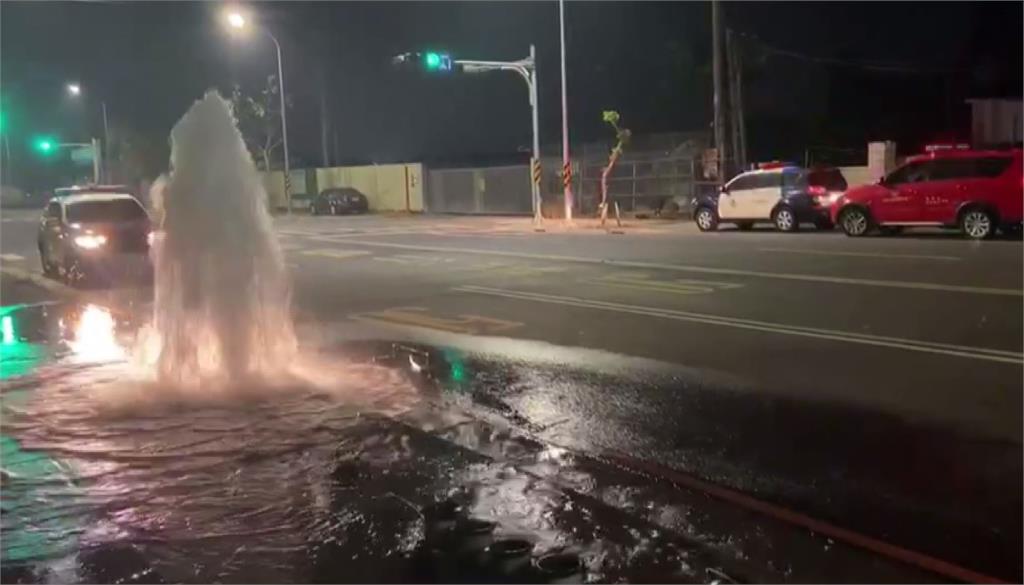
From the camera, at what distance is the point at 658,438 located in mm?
6922

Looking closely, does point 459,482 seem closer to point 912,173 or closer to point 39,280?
point 39,280

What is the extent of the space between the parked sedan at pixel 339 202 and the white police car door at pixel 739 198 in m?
24.8

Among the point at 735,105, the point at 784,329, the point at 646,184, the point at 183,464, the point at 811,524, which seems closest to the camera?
the point at 811,524

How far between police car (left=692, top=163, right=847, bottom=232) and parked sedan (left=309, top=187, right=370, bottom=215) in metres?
24.2

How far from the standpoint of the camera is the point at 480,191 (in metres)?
44.8

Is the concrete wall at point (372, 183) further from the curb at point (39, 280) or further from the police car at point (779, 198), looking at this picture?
the curb at point (39, 280)

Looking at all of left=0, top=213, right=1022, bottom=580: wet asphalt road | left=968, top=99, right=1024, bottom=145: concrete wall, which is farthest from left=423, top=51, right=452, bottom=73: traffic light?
left=968, top=99, right=1024, bottom=145: concrete wall

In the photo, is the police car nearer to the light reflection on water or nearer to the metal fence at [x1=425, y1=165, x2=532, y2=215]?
the metal fence at [x1=425, y1=165, x2=532, y2=215]

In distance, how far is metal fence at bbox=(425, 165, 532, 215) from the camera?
42469 mm

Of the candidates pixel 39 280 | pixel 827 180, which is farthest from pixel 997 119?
pixel 39 280

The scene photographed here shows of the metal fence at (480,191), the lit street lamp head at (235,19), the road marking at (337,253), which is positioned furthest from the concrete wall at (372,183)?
the road marking at (337,253)

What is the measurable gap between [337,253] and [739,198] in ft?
35.0

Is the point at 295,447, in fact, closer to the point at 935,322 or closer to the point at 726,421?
the point at 726,421

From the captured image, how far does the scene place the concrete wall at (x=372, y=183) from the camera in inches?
1928
